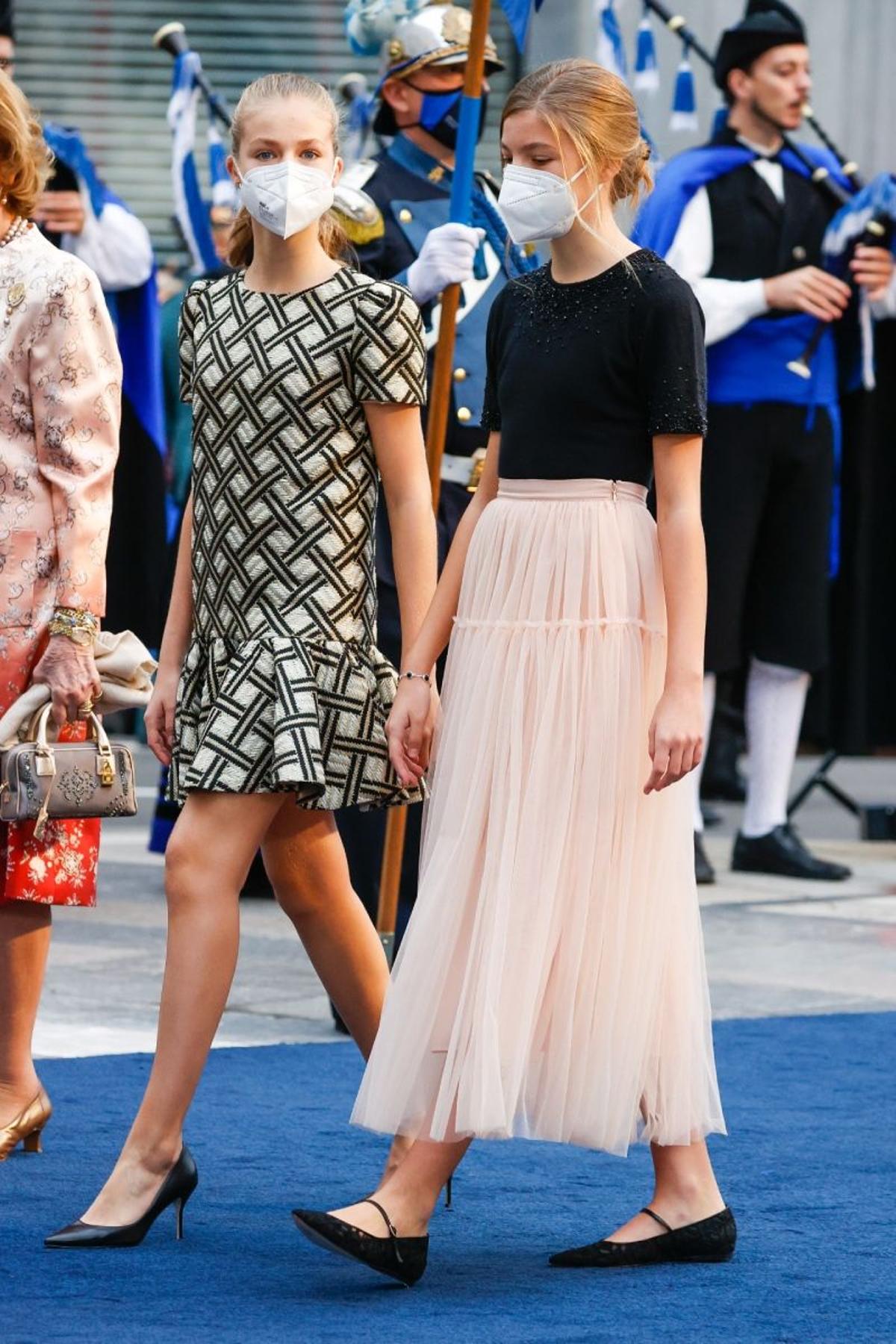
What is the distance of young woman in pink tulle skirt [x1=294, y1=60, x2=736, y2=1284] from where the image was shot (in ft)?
12.0

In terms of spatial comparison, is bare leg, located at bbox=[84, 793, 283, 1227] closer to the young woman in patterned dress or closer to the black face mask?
the young woman in patterned dress

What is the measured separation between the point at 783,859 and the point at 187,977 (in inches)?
187

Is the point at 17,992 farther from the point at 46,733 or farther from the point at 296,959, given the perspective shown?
the point at 296,959

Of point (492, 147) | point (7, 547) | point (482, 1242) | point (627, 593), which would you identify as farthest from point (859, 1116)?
point (492, 147)

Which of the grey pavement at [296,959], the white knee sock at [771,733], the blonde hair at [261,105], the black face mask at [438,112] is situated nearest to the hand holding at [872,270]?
the white knee sock at [771,733]

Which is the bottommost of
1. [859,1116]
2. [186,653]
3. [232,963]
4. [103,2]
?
[859,1116]

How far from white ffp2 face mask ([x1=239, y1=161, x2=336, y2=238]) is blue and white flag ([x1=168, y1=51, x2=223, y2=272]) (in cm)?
475

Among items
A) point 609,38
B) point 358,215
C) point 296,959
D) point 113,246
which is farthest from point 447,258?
point 113,246

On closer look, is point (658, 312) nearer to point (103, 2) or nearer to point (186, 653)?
point (186, 653)

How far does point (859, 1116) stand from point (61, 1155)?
146 centimetres

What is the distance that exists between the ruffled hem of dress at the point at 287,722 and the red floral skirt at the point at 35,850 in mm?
359

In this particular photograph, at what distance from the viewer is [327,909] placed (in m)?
4.07

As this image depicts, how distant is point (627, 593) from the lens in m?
3.75

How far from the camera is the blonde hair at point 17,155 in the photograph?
4.29m
